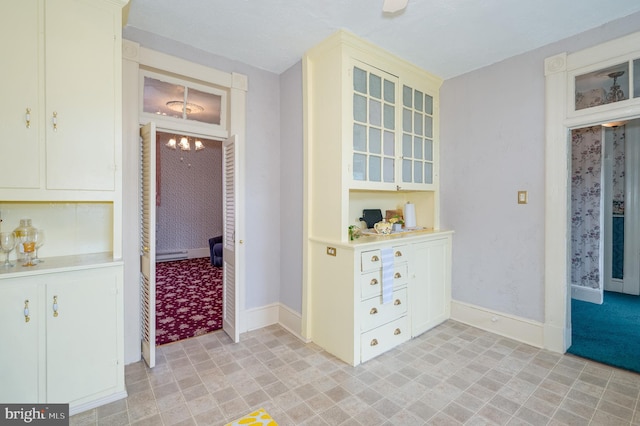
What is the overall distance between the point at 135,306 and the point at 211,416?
47.1 inches

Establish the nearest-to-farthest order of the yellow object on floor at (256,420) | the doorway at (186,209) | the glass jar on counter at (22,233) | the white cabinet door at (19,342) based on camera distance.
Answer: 1. the white cabinet door at (19,342)
2. the yellow object on floor at (256,420)
3. the glass jar on counter at (22,233)
4. the doorway at (186,209)

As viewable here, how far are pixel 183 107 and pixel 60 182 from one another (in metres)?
1.30

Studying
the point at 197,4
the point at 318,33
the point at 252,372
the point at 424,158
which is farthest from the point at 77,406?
the point at 424,158

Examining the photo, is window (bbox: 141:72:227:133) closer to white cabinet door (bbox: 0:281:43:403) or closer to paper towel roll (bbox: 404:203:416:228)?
white cabinet door (bbox: 0:281:43:403)

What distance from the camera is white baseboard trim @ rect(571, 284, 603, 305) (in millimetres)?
3900

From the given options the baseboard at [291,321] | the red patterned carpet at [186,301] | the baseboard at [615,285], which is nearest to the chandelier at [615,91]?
the baseboard at [615,285]

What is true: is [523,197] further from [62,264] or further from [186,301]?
[186,301]

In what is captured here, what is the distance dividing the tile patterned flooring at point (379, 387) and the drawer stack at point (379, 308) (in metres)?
0.12

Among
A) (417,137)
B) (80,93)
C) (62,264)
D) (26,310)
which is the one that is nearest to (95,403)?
(26,310)

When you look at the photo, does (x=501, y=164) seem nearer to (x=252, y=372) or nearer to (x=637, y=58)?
(x=637, y=58)

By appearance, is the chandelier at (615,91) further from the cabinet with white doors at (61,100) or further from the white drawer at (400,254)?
the cabinet with white doors at (61,100)

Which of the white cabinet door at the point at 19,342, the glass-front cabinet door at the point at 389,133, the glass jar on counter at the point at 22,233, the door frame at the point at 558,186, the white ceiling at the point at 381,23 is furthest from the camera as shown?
the glass-front cabinet door at the point at 389,133

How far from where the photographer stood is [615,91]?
2455mm

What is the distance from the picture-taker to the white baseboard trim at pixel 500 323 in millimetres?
2842
